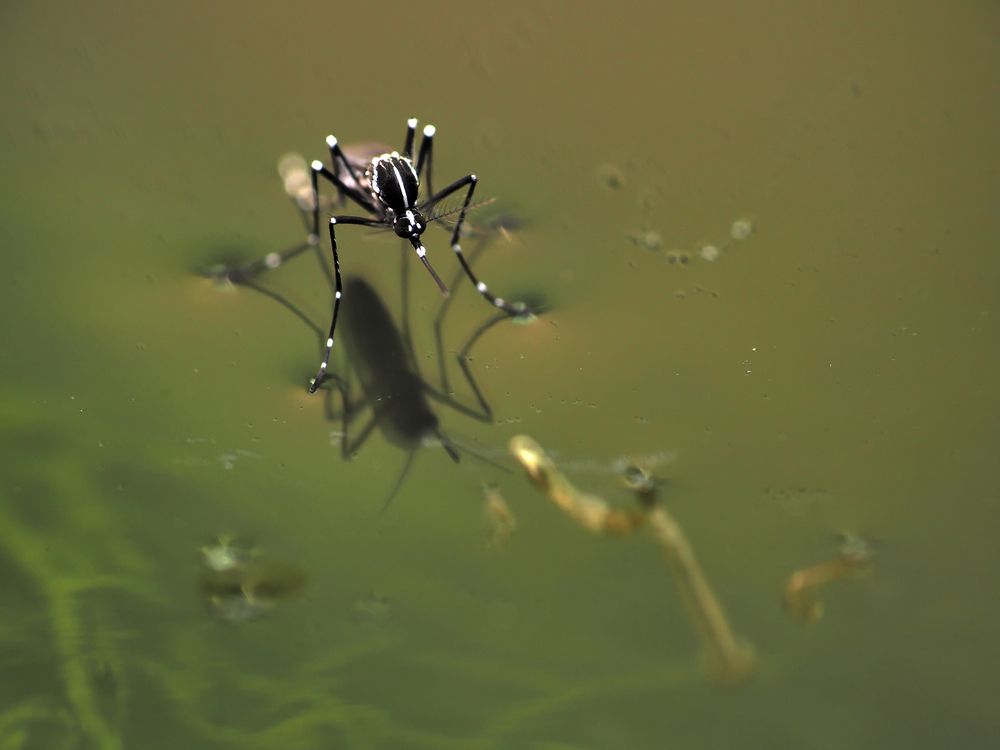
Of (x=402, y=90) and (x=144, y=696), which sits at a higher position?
(x=402, y=90)

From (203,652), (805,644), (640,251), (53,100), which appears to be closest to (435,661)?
(203,652)

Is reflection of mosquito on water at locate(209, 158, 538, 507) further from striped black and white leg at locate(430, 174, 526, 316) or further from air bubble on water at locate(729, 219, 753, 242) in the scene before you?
air bubble on water at locate(729, 219, 753, 242)

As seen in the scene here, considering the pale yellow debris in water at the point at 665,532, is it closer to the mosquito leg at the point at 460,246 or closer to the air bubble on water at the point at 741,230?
the mosquito leg at the point at 460,246

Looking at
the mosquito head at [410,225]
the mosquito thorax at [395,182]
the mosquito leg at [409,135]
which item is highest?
the mosquito leg at [409,135]

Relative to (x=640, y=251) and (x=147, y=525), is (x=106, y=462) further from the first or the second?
(x=640, y=251)

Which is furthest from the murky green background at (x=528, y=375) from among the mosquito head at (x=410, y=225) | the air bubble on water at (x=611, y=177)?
the mosquito head at (x=410, y=225)

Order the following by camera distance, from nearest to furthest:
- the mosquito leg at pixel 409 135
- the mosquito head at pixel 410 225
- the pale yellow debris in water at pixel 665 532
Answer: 1. the pale yellow debris in water at pixel 665 532
2. the mosquito head at pixel 410 225
3. the mosquito leg at pixel 409 135

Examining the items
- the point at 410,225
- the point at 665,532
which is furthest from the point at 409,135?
the point at 665,532
